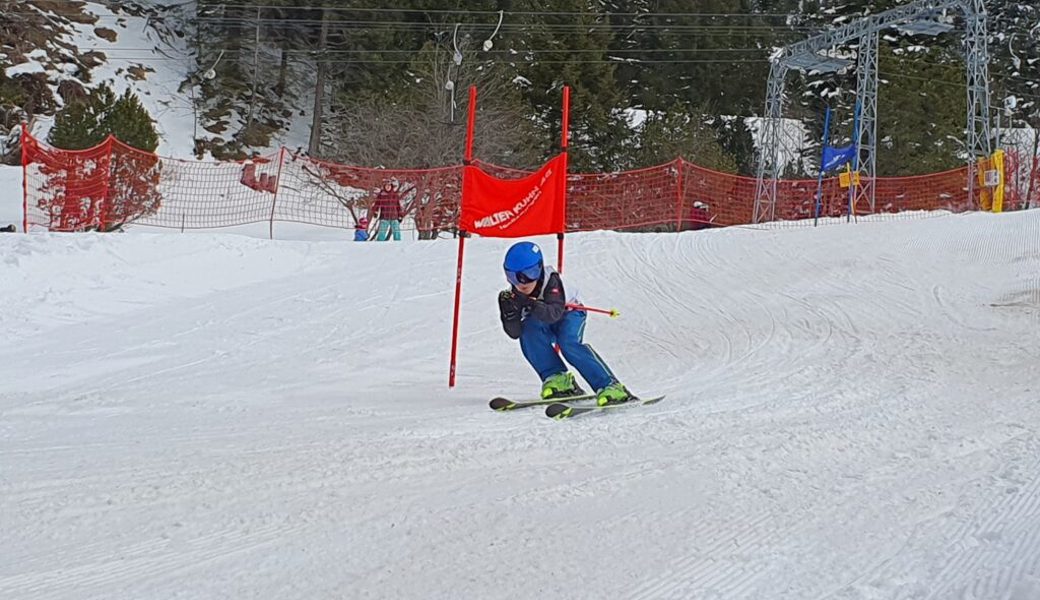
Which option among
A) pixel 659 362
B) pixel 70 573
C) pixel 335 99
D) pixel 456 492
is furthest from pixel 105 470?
pixel 335 99

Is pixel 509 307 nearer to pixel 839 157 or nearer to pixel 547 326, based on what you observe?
pixel 547 326

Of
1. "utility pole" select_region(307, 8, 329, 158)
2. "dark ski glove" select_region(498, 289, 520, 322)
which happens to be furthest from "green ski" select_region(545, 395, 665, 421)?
"utility pole" select_region(307, 8, 329, 158)

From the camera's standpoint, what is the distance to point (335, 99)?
38.1 meters

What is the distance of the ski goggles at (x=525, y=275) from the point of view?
6164 mm

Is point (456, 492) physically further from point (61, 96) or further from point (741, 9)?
point (741, 9)

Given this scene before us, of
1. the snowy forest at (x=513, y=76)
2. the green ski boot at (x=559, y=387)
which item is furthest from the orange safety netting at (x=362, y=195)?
the green ski boot at (x=559, y=387)

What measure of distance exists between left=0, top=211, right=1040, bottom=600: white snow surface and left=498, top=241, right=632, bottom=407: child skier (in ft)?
1.32

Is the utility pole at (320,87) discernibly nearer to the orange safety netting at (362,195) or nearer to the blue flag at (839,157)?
the orange safety netting at (362,195)

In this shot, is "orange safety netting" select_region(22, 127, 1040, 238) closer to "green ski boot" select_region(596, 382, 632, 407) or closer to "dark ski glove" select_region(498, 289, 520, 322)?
"dark ski glove" select_region(498, 289, 520, 322)

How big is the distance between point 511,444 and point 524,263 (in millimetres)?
1598

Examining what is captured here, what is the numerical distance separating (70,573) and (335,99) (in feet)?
120

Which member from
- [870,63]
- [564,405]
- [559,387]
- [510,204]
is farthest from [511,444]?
[870,63]

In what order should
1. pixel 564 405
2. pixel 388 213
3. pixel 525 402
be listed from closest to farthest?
1. pixel 564 405
2. pixel 525 402
3. pixel 388 213

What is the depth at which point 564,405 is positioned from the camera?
233 inches
